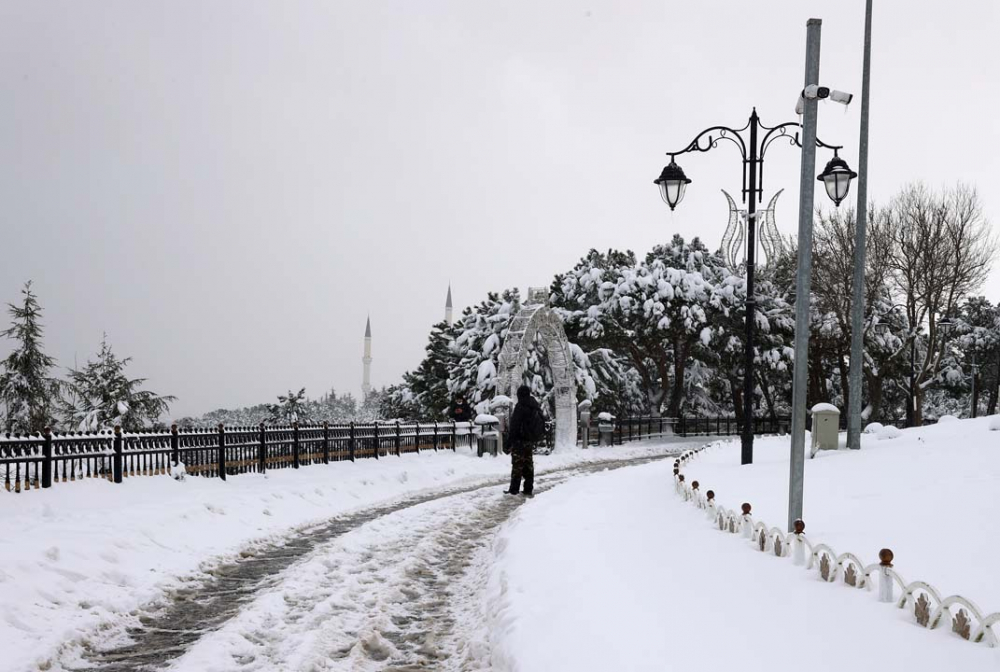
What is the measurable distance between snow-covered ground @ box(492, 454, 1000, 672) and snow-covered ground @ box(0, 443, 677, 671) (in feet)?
11.1

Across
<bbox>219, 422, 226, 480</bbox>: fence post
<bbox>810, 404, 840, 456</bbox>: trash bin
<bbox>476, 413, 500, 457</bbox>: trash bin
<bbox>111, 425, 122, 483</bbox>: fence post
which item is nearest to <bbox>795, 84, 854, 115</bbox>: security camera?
<bbox>810, 404, 840, 456</bbox>: trash bin

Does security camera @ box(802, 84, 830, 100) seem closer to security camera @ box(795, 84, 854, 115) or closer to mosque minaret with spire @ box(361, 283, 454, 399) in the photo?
security camera @ box(795, 84, 854, 115)

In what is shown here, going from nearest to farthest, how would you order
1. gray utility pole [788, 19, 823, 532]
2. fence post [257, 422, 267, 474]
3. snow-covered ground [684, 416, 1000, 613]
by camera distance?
snow-covered ground [684, 416, 1000, 613] < gray utility pole [788, 19, 823, 532] < fence post [257, 422, 267, 474]

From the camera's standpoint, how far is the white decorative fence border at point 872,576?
4594 millimetres

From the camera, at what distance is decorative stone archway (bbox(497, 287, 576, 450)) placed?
87.4 feet

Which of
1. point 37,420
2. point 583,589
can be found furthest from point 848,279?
point 37,420

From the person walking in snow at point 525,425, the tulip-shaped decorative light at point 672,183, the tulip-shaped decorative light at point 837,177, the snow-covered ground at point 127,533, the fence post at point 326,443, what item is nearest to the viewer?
the snow-covered ground at point 127,533

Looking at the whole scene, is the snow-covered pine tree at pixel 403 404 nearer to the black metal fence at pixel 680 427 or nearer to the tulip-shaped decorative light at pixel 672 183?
the black metal fence at pixel 680 427

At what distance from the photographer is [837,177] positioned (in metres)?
12.1

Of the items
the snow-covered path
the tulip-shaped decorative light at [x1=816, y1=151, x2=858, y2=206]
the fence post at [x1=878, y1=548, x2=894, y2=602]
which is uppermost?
the tulip-shaped decorative light at [x1=816, y1=151, x2=858, y2=206]

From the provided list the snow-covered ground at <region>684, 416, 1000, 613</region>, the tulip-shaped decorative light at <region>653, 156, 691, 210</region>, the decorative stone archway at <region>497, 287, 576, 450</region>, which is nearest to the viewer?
the snow-covered ground at <region>684, 416, 1000, 613</region>

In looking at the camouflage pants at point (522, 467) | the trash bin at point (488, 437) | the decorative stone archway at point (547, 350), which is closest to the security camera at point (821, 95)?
the camouflage pants at point (522, 467)

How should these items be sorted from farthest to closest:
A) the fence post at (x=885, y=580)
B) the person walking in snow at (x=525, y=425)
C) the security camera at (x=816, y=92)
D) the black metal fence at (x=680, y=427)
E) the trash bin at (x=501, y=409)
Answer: the black metal fence at (x=680, y=427) < the trash bin at (x=501, y=409) < the person walking in snow at (x=525, y=425) < the security camera at (x=816, y=92) < the fence post at (x=885, y=580)

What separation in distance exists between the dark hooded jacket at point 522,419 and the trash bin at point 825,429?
5910 millimetres
